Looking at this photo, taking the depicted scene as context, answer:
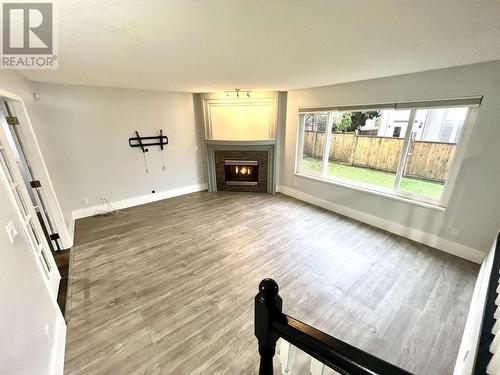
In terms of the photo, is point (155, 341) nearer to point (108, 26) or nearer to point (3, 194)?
point (3, 194)

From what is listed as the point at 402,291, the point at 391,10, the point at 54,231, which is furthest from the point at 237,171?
the point at 391,10

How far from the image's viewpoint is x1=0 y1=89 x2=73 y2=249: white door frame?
2.35 meters

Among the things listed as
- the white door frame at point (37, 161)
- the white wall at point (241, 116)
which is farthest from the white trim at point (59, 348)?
the white wall at point (241, 116)

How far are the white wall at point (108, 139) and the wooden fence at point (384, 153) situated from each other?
2925 millimetres

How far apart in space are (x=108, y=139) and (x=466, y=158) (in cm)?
563

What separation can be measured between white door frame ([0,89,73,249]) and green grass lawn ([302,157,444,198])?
447 cm

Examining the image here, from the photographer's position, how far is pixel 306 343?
588mm

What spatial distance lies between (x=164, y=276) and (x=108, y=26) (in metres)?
2.40

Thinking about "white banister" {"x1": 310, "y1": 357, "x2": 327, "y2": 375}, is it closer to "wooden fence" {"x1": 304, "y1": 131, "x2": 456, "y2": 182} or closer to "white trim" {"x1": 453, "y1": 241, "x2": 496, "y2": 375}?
"white trim" {"x1": 453, "y1": 241, "x2": 496, "y2": 375}

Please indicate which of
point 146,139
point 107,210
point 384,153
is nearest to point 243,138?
point 146,139

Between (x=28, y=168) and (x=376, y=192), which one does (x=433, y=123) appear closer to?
(x=376, y=192)

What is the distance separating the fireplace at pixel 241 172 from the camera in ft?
16.6

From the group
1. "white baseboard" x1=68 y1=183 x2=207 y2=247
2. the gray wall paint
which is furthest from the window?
"white baseboard" x1=68 y1=183 x2=207 y2=247

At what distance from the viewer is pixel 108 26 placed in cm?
129
